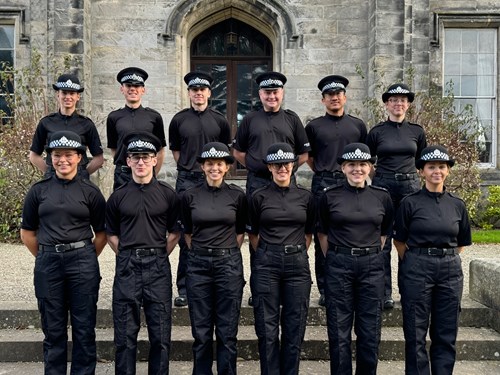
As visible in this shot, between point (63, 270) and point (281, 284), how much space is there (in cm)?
181

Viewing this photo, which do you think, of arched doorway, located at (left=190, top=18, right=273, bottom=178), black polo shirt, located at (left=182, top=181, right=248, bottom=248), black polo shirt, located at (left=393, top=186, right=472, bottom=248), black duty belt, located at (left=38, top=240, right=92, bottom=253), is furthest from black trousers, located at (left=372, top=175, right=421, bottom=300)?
arched doorway, located at (left=190, top=18, right=273, bottom=178)

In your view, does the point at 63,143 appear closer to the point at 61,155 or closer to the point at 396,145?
the point at 61,155

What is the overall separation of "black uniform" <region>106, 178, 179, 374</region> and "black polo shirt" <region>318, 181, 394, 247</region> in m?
1.41

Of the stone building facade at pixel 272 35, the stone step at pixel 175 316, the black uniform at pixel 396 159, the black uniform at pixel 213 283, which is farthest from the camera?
the stone building facade at pixel 272 35

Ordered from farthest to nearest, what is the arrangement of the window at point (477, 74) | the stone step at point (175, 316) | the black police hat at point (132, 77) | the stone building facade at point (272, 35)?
the window at point (477, 74) → the stone building facade at point (272, 35) → the stone step at point (175, 316) → the black police hat at point (132, 77)

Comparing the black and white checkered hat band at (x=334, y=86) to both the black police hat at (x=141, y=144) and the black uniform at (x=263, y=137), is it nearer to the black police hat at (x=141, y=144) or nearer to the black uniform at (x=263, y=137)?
the black uniform at (x=263, y=137)

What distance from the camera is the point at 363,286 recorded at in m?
4.76

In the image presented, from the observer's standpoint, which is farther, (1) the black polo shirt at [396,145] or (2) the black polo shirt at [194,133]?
(2) the black polo shirt at [194,133]

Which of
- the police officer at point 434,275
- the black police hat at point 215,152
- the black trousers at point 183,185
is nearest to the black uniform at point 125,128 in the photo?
the black trousers at point 183,185

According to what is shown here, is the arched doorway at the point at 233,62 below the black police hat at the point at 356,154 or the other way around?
the other way around

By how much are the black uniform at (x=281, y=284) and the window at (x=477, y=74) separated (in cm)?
941

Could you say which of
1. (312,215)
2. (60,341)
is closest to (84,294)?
(60,341)

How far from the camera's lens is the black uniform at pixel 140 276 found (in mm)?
4680

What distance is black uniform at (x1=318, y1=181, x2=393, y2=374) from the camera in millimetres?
4766
